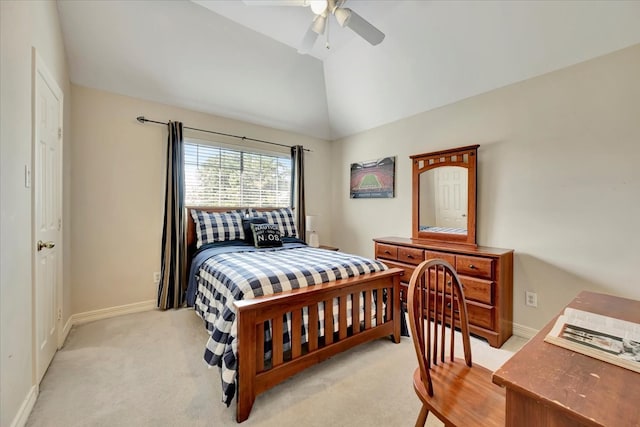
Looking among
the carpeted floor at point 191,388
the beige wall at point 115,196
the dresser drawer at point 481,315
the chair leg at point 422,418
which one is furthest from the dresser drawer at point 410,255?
the beige wall at point 115,196

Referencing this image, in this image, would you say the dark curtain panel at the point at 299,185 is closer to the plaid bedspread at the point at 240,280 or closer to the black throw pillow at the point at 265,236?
the black throw pillow at the point at 265,236

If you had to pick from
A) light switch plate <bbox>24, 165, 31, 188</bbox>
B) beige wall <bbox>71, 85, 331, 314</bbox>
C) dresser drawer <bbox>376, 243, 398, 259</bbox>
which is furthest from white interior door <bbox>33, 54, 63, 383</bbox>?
dresser drawer <bbox>376, 243, 398, 259</bbox>

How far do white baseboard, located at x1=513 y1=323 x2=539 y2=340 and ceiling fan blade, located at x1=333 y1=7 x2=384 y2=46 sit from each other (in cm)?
288

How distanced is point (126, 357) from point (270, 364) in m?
1.28

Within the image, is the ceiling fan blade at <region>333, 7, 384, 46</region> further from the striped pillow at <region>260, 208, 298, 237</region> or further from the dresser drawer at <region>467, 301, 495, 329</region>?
the dresser drawer at <region>467, 301, 495, 329</region>

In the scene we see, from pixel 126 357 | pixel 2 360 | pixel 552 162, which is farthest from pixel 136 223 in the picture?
pixel 552 162

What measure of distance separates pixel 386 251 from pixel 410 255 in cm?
34

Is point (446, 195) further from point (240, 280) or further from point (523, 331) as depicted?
point (240, 280)

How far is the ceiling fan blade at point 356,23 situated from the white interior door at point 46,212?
200cm

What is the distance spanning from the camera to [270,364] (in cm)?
172

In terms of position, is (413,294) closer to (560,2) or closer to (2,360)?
(2,360)

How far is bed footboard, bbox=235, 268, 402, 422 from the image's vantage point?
60.1 inches

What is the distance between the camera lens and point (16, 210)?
1402 millimetres

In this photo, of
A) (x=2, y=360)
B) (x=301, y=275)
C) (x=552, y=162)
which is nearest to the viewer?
(x=2, y=360)
